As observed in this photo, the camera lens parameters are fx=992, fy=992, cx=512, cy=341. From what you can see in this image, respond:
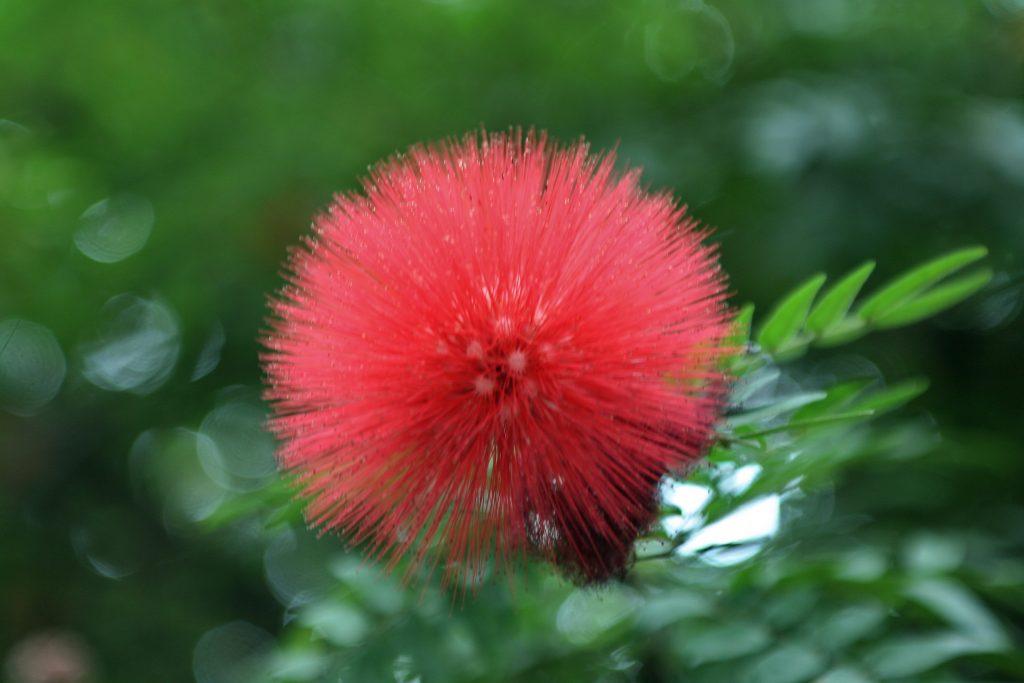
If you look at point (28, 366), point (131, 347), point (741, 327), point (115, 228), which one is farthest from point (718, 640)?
point (28, 366)

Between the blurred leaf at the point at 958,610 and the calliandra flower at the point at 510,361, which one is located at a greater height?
the calliandra flower at the point at 510,361

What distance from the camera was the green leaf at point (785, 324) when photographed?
1.53m

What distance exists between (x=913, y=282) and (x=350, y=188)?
1.77 meters

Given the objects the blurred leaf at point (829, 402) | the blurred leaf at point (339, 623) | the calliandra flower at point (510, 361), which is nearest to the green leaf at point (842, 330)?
the blurred leaf at point (829, 402)

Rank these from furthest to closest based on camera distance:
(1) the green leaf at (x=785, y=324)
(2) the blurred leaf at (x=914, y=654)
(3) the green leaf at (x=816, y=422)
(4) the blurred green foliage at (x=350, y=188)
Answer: (4) the blurred green foliage at (x=350, y=188)
(1) the green leaf at (x=785, y=324)
(2) the blurred leaf at (x=914, y=654)
(3) the green leaf at (x=816, y=422)

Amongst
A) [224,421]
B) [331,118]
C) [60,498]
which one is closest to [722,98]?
[331,118]

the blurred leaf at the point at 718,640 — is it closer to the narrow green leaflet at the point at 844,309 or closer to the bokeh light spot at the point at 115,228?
the narrow green leaflet at the point at 844,309

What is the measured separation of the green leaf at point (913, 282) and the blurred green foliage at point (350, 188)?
0.89 ft

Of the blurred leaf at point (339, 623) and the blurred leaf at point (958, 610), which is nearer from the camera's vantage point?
the blurred leaf at point (958, 610)

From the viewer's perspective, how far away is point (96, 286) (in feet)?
10.0

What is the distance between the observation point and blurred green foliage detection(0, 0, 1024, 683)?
231 cm

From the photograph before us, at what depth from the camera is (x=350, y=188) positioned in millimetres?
2875

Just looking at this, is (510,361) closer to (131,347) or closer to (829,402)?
(829,402)

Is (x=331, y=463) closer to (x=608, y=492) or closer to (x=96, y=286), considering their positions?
(x=608, y=492)
